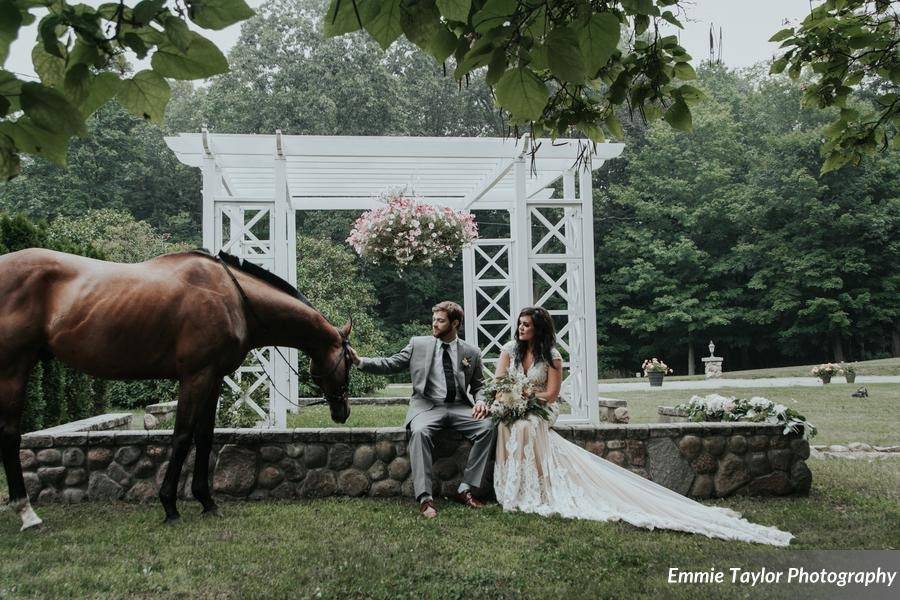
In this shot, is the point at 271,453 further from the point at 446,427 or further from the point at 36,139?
the point at 36,139

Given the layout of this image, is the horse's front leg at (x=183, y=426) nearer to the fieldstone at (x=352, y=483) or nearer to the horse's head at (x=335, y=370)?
the horse's head at (x=335, y=370)

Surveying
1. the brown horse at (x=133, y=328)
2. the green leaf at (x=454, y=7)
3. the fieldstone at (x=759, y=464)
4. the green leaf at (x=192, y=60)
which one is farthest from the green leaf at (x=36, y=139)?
the fieldstone at (x=759, y=464)

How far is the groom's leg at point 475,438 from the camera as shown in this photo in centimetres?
493

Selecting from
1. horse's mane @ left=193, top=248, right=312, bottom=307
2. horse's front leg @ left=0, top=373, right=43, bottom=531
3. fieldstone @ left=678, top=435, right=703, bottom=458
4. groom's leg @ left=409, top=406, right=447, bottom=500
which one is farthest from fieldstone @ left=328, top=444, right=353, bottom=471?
fieldstone @ left=678, top=435, right=703, bottom=458

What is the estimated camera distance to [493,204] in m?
10.1

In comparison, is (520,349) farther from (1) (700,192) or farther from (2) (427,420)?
(1) (700,192)

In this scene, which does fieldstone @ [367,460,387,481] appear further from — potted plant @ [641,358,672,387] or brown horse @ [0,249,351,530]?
potted plant @ [641,358,672,387]

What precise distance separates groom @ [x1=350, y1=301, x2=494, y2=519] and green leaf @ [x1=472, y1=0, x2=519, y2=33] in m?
3.61

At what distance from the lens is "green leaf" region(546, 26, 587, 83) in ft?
4.31

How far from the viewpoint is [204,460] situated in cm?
451

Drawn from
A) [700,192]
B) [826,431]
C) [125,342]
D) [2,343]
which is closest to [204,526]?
[125,342]

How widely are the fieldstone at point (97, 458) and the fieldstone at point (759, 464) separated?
4.71 m

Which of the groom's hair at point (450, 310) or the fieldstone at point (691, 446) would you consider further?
the groom's hair at point (450, 310)

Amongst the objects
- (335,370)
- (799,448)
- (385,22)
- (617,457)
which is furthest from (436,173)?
(385,22)
